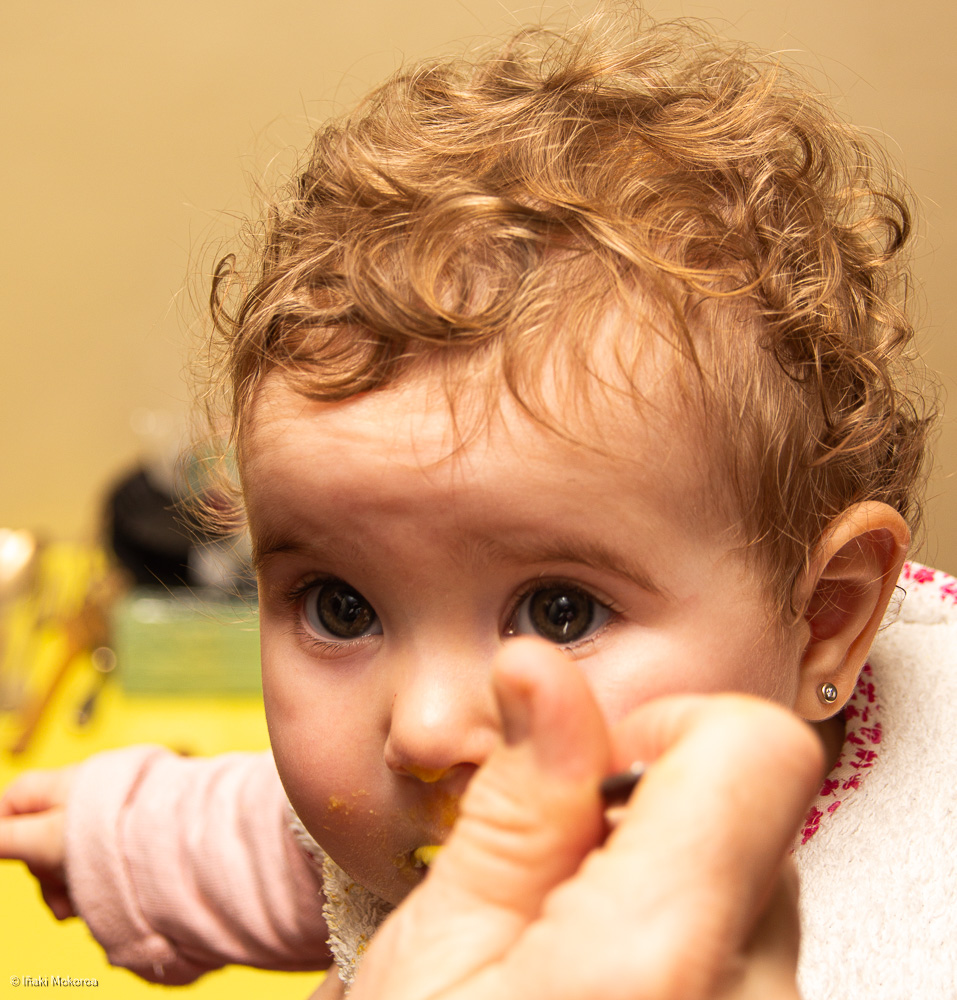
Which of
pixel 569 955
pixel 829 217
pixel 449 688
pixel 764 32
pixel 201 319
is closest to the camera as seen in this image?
pixel 569 955

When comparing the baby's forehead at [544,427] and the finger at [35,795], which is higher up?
the baby's forehead at [544,427]

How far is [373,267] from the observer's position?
435 millimetres

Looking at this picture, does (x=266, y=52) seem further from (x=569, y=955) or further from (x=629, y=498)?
(x=569, y=955)

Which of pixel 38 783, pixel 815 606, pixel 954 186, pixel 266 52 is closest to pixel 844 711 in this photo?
pixel 815 606

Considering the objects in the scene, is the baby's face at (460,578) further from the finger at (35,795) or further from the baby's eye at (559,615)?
the finger at (35,795)

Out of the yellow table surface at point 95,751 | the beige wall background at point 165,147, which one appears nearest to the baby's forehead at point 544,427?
the yellow table surface at point 95,751

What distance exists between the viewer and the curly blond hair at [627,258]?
0.41 meters

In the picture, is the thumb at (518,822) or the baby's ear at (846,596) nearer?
the thumb at (518,822)

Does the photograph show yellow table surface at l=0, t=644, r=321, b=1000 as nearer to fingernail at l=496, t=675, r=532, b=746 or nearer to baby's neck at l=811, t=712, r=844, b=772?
baby's neck at l=811, t=712, r=844, b=772

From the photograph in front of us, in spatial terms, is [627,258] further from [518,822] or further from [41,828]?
[41,828]

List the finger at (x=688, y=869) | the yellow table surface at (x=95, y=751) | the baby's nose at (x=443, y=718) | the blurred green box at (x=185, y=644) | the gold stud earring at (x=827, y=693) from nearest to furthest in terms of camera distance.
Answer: the finger at (x=688, y=869), the baby's nose at (x=443, y=718), the gold stud earring at (x=827, y=693), the yellow table surface at (x=95, y=751), the blurred green box at (x=185, y=644)

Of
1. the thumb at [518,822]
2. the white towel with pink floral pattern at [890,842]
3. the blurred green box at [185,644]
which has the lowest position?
the blurred green box at [185,644]

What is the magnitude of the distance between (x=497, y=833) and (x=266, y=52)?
1.18m

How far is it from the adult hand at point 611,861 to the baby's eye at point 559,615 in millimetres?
147
